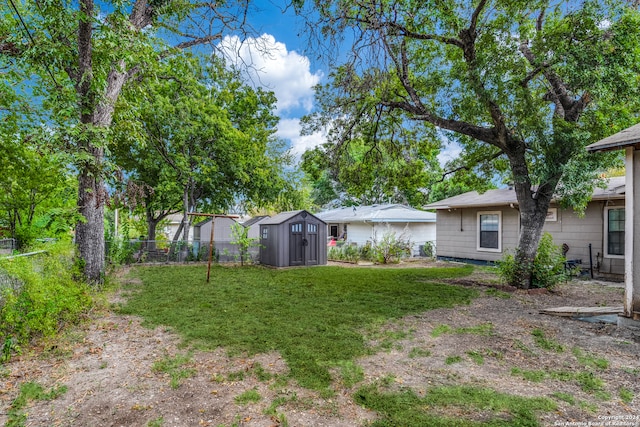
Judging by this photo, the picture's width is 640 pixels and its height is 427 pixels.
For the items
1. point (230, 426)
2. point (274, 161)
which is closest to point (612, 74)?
point (230, 426)

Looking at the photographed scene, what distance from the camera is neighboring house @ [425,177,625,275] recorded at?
9.02 metres

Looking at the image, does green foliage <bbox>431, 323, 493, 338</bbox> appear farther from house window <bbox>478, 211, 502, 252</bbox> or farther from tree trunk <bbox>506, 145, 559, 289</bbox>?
house window <bbox>478, 211, 502, 252</bbox>

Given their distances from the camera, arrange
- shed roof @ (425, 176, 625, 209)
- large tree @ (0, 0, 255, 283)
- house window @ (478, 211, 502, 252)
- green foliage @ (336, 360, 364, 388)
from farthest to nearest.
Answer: house window @ (478, 211, 502, 252) < shed roof @ (425, 176, 625, 209) < large tree @ (0, 0, 255, 283) < green foliage @ (336, 360, 364, 388)

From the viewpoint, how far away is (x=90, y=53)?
6.04 meters

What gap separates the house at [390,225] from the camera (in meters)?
16.3

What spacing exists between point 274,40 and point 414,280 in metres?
6.76

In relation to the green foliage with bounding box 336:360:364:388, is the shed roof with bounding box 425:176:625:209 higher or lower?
higher

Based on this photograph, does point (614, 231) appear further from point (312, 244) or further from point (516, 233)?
point (312, 244)

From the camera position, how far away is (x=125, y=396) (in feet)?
9.05

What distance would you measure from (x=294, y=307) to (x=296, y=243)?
6696 millimetres

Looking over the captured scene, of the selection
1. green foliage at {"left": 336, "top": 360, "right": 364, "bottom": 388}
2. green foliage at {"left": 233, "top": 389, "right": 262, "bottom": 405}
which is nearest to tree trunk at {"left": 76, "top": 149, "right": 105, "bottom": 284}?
green foliage at {"left": 233, "top": 389, "right": 262, "bottom": 405}

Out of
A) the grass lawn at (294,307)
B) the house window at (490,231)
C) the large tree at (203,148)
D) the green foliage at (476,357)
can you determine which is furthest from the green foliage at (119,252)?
the house window at (490,231)

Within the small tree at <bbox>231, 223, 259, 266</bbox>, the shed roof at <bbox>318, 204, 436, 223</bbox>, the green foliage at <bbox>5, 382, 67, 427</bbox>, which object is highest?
the shed roof at <bbox>318, 204, 436, 223</bbox>

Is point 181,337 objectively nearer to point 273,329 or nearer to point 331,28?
point 273,329
